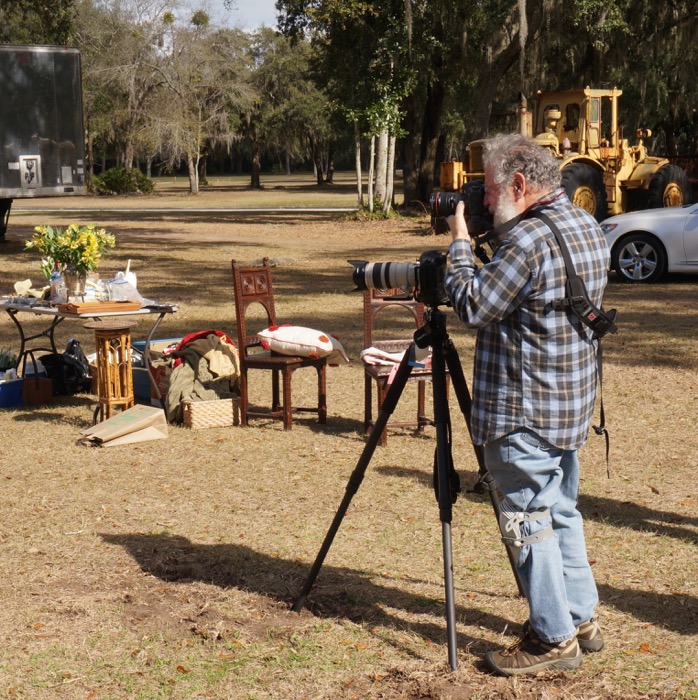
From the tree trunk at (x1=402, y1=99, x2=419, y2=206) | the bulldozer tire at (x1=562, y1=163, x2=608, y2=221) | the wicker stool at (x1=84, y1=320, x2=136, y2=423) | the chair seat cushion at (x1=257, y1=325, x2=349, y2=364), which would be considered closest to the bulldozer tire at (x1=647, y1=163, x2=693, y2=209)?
the bulldozer tire at (x1=562, y1=163, x2=608, y2=221)

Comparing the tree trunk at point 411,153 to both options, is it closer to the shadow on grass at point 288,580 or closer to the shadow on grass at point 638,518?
the shadow on grass at point 638,518

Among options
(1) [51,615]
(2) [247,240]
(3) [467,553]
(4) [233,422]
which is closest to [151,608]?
(1) [51,615]

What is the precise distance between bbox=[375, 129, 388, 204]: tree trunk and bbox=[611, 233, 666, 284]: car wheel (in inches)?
551

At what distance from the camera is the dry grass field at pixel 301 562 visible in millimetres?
3932

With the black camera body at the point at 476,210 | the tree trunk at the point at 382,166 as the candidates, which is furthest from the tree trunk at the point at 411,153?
the black camera body at the point at 476,210

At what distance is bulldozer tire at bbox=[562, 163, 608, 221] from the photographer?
18739 mm

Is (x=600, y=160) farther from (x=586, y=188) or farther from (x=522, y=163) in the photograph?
(x=522, y=163)

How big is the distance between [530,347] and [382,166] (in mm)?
26270

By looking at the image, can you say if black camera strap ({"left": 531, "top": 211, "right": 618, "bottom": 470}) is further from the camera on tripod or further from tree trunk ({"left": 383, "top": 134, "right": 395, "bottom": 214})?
tree trunk ({"left": 383, "top": 134, "right": 395, "bottom": 214})

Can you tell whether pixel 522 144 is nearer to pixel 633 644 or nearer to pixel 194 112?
pixel 633 644

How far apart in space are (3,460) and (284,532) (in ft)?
7.91

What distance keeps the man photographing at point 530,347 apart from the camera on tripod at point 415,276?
184 mm

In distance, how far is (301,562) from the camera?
5086 mm

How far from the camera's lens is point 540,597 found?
364 cm
